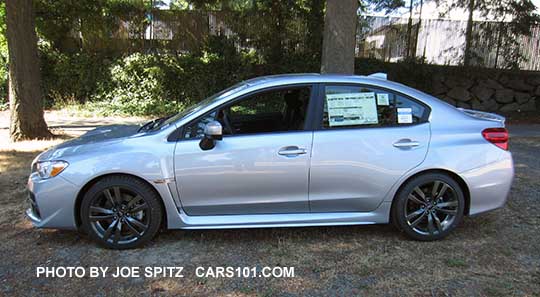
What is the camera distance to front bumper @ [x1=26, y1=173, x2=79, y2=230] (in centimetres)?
381

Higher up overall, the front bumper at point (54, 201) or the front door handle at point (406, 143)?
the front door handle at point (406, 143)

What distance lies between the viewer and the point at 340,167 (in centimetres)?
395

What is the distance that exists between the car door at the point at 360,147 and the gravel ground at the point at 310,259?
18.6 inches

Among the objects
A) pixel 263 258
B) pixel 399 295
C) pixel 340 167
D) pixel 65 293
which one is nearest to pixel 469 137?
pixel 340 167

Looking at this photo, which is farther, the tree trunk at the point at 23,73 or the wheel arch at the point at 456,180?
the tree trunk at the point at 23,73

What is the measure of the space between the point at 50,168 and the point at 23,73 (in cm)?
507

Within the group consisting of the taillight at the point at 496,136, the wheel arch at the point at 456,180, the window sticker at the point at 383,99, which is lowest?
the wheel arch at the point at 456,180

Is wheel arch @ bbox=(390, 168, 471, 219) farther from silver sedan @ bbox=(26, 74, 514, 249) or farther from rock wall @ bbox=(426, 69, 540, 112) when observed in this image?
rock wall @ bbox=(426, 69, 540, 112)

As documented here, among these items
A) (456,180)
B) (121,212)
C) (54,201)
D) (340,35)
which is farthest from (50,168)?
(340,35)

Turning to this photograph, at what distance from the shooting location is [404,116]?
4109mm

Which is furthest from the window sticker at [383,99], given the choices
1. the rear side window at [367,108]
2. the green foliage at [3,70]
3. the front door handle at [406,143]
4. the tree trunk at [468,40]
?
the green foliage at [3,70]

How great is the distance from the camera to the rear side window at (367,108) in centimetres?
407

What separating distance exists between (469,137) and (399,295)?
1.72 meters

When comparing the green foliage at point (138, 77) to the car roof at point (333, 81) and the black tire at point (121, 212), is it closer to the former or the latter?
the car roof at point (333, 81)
